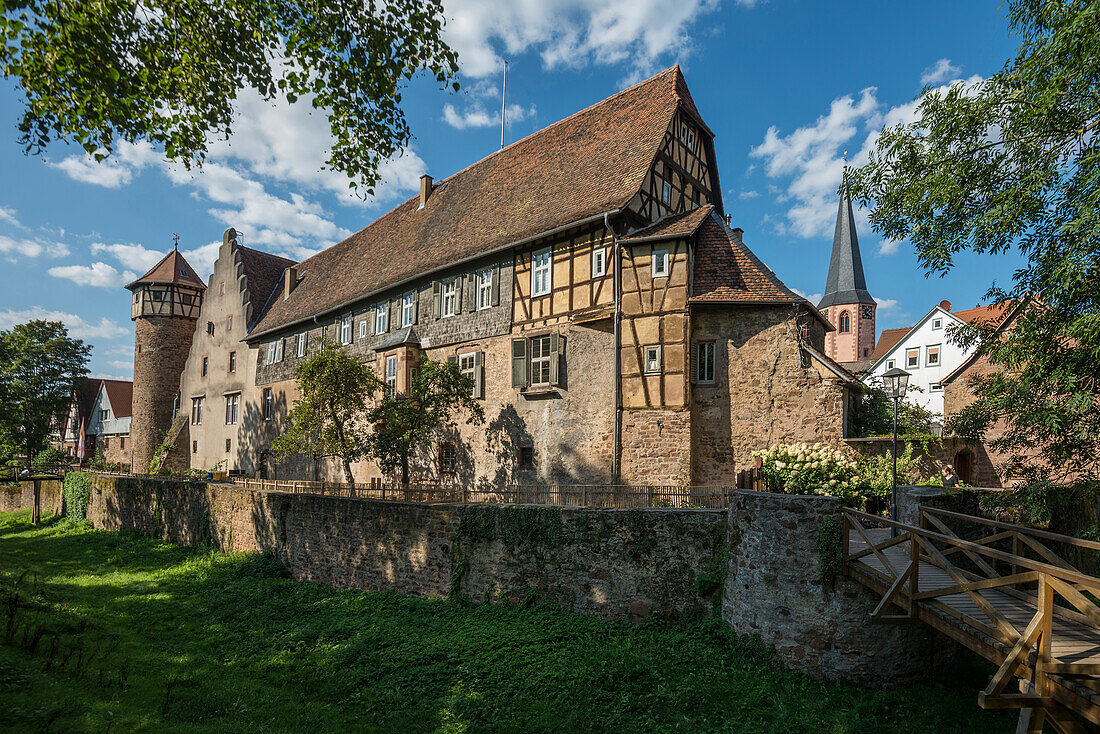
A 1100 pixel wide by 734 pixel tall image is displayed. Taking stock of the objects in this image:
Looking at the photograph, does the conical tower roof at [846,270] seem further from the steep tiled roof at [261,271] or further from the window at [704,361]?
the steep tiled roof at [261,271]

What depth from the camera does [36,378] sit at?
38250mm

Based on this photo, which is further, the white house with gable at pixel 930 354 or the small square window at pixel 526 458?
the white house with gable at pixel 930 354

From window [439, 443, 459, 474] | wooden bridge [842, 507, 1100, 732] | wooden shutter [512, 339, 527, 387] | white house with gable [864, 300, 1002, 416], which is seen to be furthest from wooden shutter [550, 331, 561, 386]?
white house with gable [864, 300, 1002, 416]

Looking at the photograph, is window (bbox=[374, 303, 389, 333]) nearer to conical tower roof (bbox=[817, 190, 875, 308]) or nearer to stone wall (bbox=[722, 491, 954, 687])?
stone wall (bbox=[722, 491, 954, 687])

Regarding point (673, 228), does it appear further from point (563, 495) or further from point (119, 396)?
point (119, 396)

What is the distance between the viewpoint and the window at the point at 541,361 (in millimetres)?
18062

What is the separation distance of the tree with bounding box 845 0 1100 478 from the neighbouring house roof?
5609mm

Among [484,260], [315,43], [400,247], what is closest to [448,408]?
[484,260]

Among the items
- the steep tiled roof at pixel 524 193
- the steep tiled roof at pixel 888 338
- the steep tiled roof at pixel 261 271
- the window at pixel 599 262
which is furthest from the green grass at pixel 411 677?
the steep tiled roof at pixel 888 338

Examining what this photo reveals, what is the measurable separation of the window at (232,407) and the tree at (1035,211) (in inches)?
1340

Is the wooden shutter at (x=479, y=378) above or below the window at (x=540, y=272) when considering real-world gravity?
below

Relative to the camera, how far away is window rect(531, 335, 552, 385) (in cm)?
1806

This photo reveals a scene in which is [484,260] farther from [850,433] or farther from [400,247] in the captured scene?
[850,433]

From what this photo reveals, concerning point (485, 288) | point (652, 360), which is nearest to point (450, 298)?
point (485, 288)
